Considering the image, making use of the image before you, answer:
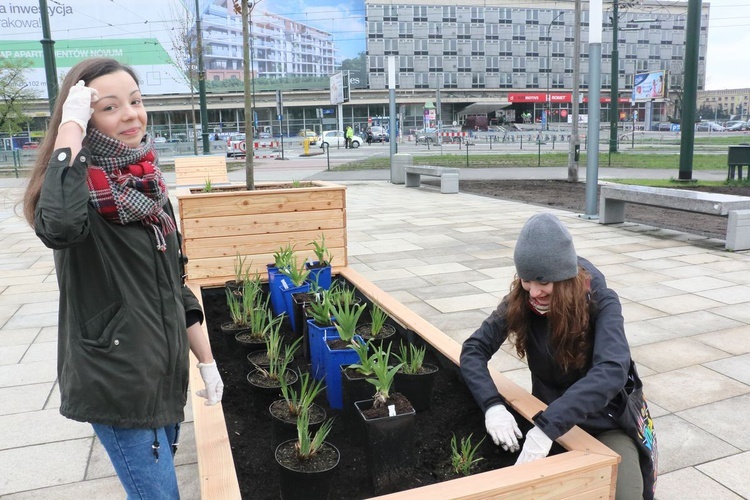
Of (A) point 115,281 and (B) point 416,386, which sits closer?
(A) point 115,281

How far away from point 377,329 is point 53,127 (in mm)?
1991

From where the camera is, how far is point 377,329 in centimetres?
337

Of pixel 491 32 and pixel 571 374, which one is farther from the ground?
pixel 491 32

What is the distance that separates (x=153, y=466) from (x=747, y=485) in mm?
2473

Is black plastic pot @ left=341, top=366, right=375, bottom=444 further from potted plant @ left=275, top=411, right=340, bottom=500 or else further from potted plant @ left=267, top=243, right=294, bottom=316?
potted plant @ left=267, top=243, right=294, bottom=316

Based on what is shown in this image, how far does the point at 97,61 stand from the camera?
1.82 m

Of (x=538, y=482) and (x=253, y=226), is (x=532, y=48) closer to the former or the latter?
(x=253, y=226)

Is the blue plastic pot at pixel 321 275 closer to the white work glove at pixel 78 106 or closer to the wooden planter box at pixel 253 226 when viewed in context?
the wooden planter box at pixel 253 226

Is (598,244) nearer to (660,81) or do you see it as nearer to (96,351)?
(96,351)

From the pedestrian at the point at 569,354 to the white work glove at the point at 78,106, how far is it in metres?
1.47

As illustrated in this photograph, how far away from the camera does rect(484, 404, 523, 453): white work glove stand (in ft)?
7.52

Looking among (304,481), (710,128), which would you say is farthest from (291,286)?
(710,128)

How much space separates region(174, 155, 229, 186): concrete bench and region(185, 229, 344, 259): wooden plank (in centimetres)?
825

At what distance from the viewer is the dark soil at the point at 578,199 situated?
31.6ft
